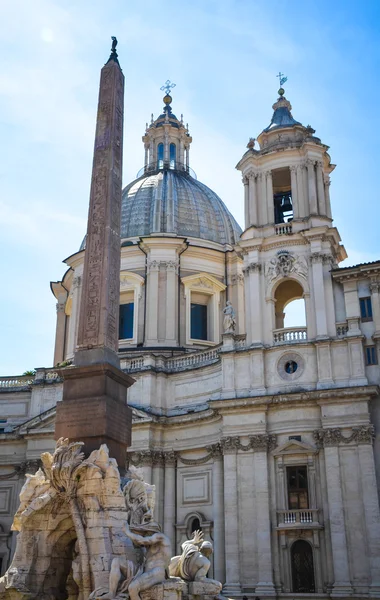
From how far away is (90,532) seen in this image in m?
13.8

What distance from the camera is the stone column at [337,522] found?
86.8 feet

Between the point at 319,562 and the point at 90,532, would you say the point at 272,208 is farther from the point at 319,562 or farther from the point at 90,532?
the point at 90,532

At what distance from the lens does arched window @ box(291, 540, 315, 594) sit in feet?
90.4

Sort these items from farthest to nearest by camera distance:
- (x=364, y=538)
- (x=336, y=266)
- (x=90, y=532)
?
1. (x=336, y=266)
2. (x=364, y=538)
3. (x=90, y=532)

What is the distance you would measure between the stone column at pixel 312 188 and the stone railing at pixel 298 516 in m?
13.8

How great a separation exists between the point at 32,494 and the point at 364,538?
1641 cm

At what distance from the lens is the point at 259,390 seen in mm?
30766

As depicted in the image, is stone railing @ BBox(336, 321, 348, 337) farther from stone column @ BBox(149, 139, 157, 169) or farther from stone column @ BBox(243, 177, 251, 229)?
stone column @ BBox(149, 139, 157, 169)

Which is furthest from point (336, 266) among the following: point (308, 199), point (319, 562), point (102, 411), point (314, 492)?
point (102, 411)

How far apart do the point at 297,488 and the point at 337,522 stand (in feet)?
8.03

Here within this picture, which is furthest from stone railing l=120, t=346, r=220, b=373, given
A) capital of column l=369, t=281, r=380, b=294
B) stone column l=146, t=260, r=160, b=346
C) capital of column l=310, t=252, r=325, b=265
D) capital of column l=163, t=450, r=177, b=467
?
capital of column l=369, t=281, r=380, b=294

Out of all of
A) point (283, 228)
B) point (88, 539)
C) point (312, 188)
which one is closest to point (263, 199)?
point (283, 228)

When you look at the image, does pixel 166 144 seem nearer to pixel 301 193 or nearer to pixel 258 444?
pixel 301 193

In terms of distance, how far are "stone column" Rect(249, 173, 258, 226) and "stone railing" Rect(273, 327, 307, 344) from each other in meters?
5.99
